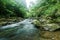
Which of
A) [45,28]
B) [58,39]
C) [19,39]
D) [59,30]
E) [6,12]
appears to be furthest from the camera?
[6,12]

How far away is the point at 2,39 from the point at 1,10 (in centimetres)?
1793

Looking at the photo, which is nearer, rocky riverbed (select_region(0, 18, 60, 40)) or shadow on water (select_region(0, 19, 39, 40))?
rocky riverbed (select_region(0, 18, 60, 40))

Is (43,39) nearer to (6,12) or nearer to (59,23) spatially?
(59,23)

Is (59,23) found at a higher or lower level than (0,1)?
lower

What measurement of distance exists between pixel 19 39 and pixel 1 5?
1933 cm

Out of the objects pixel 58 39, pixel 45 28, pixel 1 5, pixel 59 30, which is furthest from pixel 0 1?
pixel 58 39

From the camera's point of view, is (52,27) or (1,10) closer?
(52,27)

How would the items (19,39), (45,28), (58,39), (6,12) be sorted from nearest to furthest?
1. (58,39)
2. (19,39)
3. (45,28)
4. (6,12)

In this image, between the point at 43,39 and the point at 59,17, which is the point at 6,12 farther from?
the point at 43,39

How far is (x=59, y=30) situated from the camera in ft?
41.9

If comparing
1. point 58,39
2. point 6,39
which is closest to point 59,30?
point 58,39

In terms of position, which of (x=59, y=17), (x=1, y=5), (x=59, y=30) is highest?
(x=1, y=5)

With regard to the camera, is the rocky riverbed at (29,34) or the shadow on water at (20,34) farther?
the shadow on water at (20,34)

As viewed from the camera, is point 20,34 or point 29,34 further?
point 20,34
